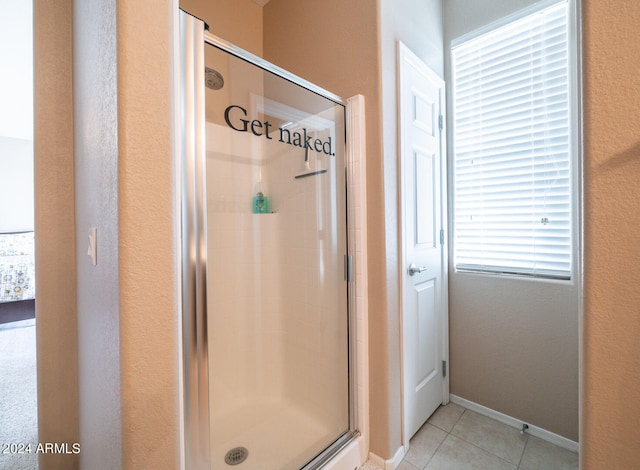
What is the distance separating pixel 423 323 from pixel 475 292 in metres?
0.46

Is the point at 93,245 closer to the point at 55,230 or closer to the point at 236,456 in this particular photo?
the point at 55,230

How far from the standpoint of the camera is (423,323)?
174 cm

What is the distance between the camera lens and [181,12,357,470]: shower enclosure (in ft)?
2.87

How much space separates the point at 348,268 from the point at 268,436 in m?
0.99

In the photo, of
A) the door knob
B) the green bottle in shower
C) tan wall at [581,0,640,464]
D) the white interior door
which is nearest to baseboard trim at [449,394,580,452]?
the white interior door

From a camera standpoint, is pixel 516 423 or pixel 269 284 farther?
pixel 269 284

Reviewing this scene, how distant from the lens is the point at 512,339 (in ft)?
5.66

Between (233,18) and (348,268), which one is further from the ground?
(233,18)

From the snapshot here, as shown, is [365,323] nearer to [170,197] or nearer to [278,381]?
[278,381]

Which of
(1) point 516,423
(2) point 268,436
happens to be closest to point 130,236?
(2) point 268,436

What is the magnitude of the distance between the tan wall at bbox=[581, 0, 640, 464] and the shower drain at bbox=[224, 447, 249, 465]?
131 cm

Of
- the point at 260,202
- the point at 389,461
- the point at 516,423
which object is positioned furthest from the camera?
the point at 260,202

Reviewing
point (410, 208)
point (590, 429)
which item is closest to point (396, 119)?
point (410, 208)

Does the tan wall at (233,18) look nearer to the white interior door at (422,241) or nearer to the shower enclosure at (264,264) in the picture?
the shower enclosure at (264,264)
